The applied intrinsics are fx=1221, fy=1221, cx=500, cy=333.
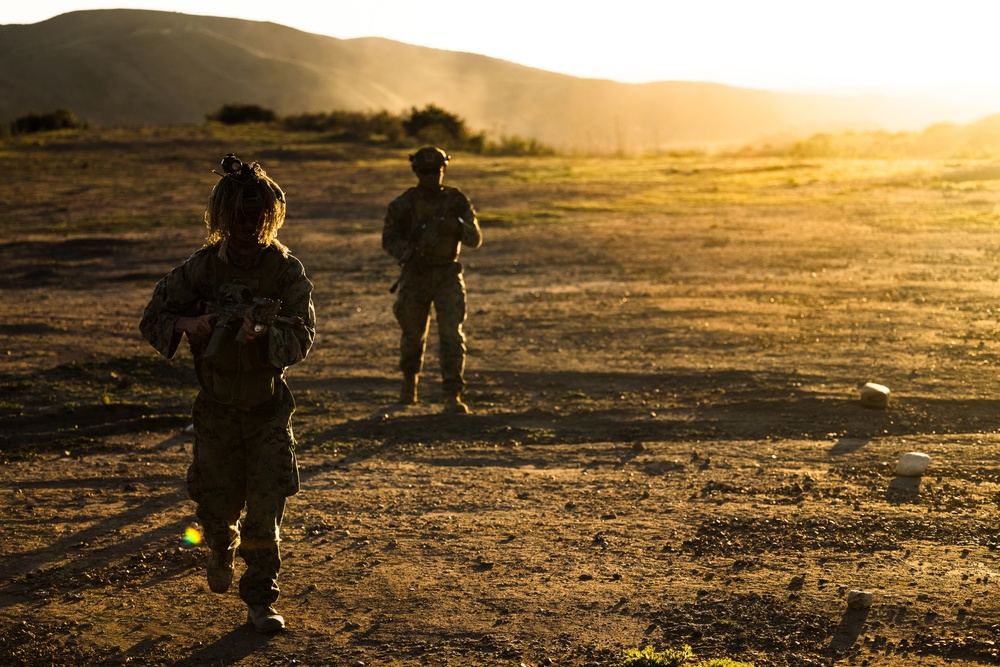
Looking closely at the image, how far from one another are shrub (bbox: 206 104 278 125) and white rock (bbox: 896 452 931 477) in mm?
50697

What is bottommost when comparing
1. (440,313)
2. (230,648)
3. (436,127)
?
(230,648)

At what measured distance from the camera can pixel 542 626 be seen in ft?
16.5

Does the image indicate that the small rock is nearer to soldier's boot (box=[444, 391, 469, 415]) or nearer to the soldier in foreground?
the soldier in foreground

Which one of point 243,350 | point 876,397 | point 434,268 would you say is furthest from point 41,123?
point 243,350

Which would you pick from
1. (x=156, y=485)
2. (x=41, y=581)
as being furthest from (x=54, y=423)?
(x=41, y=581)

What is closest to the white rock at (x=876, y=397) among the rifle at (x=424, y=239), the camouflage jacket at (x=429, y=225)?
the camouflage jacket at (x=429, y=225)

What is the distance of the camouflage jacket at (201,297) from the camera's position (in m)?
4.75

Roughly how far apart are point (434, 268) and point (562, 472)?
234 cm

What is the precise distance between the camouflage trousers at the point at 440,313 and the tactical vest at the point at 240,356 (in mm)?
4307

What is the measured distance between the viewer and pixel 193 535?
6.18 metres

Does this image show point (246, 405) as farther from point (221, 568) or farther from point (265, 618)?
point (265, 618)

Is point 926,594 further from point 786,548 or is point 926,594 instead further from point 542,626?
→ point 542,626

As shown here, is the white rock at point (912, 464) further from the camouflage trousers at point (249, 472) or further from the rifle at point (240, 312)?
the rifle at point (240, 312)

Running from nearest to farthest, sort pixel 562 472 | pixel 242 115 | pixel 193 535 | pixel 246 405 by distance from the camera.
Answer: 1. pixel 246 405
2. pixel 193 535
3. pixel 562 472
4. pixel 242 115
